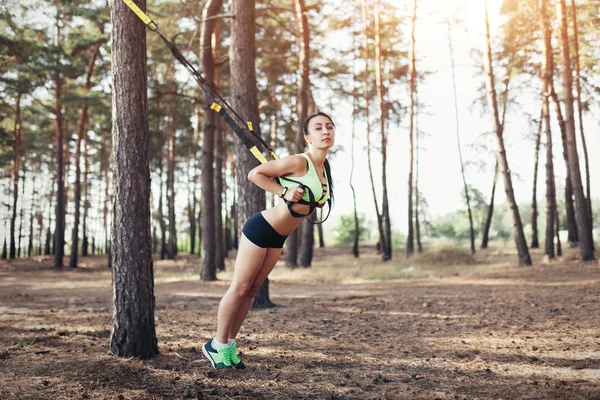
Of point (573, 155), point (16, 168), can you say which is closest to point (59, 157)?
point (16, 168)

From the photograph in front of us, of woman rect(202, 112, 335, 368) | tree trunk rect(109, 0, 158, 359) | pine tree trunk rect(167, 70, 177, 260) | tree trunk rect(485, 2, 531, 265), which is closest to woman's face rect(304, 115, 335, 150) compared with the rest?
woman rect(202, 112, 335, 368)

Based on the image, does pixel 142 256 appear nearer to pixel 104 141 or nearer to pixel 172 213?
pixel 172 213

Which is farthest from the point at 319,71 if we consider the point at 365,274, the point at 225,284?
the point at 225,284

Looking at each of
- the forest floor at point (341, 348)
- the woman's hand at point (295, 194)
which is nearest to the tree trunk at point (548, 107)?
the forest floor at point (341, 348)

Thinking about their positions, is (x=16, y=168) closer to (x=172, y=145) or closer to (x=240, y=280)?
(x=172, y=145)

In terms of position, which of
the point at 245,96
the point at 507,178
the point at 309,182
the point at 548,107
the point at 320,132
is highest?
the point at 548,107

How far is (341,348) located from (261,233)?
2.14 metres

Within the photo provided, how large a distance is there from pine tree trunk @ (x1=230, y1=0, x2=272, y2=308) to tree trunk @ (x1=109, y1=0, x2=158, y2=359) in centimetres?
409

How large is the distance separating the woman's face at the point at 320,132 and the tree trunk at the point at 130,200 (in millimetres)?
1925

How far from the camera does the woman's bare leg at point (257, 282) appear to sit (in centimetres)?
453

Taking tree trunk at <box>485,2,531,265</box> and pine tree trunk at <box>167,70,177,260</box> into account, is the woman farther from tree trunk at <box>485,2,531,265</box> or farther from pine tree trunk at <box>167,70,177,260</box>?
pine tree trunk at <box>167,70,177,260</box>

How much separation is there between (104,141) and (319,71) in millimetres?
18562

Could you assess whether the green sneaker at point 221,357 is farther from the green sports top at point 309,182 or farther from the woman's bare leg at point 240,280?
the green sports top at point 309,182

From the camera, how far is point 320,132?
4.21 m
